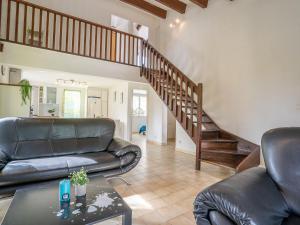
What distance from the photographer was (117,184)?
9.22ft

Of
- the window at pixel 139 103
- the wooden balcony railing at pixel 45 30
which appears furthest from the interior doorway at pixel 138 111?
the wooden balcony railing at pixel 45 30

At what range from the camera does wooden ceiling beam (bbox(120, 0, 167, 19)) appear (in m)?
5.59

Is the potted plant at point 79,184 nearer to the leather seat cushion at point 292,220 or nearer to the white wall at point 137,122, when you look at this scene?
the leather seat cushion at point 292,220

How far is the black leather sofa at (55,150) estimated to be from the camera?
2.12m

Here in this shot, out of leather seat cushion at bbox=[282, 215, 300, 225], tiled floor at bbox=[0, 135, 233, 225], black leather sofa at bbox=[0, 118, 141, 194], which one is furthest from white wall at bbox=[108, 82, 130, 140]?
leather seat cushion at bbox=[282, 215, 300, 225]

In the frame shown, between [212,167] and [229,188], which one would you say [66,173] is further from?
[212,167]

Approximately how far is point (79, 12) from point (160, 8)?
2533 mm

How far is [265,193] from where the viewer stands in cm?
126

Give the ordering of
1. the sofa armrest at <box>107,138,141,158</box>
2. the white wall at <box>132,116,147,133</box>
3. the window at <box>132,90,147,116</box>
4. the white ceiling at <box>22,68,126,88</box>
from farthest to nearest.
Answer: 1. the window at <box>132,90,147,116</box>
2. the white wall at <box>132,116,147,133</box>
3. the white ceiling at <box>22,68,126,88</box>
4. the sofa armrest at <box>107,138,141,158</box>

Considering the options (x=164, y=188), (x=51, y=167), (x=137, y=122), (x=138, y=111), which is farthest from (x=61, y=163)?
(x=138, y=111)

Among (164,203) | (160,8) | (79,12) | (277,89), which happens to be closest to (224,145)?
(277,89)

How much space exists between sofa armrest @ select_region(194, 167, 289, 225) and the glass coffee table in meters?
0.58

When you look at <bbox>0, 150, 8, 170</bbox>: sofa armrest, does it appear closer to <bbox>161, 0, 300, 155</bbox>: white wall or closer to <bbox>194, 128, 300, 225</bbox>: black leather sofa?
<bbox>194, 128, 300, 225</bbox>: black leather sofa

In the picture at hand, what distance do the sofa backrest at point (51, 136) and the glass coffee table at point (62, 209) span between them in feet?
3.96
